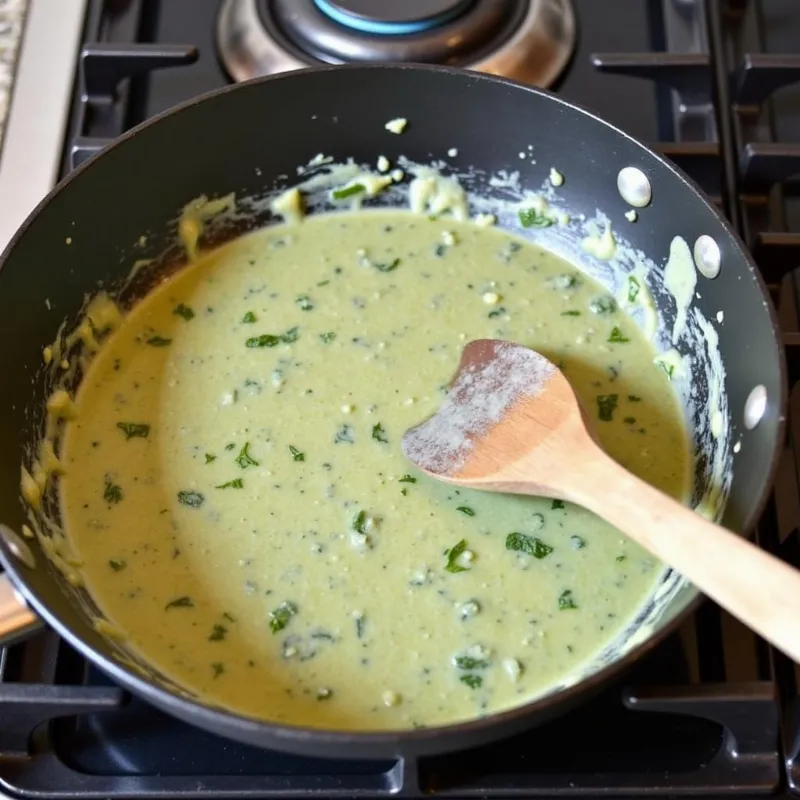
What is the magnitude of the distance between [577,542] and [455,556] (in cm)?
13

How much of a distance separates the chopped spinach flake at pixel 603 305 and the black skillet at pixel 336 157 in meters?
0.06

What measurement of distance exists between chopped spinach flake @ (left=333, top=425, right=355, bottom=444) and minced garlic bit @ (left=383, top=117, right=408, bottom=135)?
0.39m

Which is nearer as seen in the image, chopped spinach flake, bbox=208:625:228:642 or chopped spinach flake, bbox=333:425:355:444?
chopped spinach flake, bbox=208:625:228:642

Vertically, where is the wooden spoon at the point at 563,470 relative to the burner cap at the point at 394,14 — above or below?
below

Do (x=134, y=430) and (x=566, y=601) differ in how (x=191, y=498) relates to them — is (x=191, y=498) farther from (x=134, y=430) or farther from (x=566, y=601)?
(x=566, y=601)

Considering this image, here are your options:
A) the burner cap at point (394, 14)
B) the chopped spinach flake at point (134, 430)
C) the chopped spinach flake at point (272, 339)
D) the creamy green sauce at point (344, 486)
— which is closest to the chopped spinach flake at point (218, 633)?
the creamy green sauce at point (344, 486)

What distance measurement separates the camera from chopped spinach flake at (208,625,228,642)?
1.03 meters

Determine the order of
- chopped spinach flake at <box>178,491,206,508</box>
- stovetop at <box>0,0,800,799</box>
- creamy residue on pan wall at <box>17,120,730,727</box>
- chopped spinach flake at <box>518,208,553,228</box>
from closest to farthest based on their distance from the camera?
stovetop at <box>0,0,800,799</box>, creamy residue on pan wall at <box>17,120,730,727</box>, chopped spinach flake at <box>178,491,206,508</box>, chopped spinach flake at <box>518,208,553,228</box>

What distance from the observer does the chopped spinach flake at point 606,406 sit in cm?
118

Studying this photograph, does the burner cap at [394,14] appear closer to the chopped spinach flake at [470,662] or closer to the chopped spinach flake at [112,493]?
the chopped spinach flake at [112,493]

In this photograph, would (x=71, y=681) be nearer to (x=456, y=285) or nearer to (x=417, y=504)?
(x=417, y=504)

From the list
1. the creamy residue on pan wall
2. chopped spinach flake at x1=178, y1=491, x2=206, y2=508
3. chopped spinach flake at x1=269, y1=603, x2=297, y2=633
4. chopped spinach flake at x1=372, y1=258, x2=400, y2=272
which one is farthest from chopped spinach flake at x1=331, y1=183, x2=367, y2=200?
chopped spinach flake at x1=269, y1=603, x2=297, y2=633

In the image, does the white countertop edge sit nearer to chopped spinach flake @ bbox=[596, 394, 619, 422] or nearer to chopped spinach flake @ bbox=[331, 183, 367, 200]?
chopped spinach flake @ bbox=[331, 183, 367, 200]

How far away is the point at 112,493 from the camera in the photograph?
3.74 ft
